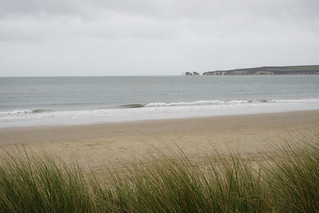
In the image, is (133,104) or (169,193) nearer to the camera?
(169,193)

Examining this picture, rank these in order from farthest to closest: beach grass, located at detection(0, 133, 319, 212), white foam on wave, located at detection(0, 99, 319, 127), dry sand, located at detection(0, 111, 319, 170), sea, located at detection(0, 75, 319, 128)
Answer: sea, located at detection(0, 75, 319, 128)
white foam on wave, located at detection(0, 99, 319, 127)
dry sand, located at detection(0, 111, 319, 170)
beach grass, located at detection(0, 133, 319, 212)

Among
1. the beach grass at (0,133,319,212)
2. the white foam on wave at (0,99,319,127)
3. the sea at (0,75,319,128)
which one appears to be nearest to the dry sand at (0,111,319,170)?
the white foam on wave at (0,99,319,127)

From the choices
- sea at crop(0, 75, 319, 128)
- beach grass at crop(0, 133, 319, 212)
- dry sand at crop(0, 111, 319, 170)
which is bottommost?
sea at crop(0, 75, 319, 128)

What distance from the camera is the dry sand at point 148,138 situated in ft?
30.4

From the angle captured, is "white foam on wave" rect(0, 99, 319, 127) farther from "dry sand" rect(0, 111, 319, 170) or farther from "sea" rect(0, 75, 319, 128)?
"dry sand" rect(0, 111, 319, 170)

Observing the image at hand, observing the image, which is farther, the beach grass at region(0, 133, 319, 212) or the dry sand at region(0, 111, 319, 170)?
the dry sand at region(0, 111, 319, 170)

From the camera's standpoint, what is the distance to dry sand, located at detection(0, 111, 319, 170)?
9.27 metres

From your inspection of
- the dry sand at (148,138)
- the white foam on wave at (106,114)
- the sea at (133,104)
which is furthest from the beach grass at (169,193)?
the white foam on wave at (106,114)

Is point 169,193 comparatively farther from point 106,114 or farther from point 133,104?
point 133,104

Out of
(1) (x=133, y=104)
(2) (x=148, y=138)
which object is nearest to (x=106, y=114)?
(1) (x=133, y=104)

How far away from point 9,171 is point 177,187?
173 centimetres

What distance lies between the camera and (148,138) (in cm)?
1236

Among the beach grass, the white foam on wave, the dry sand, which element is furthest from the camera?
the white foam on wave

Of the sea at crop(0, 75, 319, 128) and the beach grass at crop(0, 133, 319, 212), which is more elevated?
the beach grass at crop(0, 133, 319, 212)
